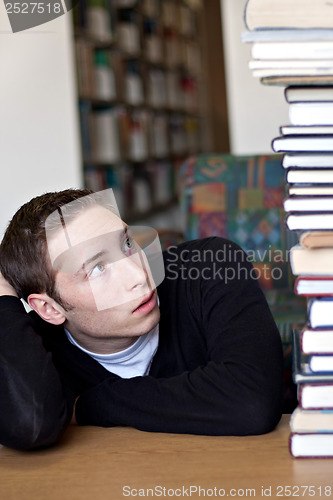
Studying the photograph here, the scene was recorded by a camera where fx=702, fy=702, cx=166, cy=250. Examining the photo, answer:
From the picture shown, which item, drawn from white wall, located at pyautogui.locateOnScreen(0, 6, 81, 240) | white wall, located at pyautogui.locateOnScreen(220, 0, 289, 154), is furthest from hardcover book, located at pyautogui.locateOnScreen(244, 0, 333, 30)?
white wall, located at pyautogui.locateOnScreen(220, 0, 289, 154)

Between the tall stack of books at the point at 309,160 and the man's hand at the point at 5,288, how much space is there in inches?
20.8

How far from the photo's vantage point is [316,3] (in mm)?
713

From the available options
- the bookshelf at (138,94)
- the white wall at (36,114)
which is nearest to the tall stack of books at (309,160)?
the white wall at (36,114)

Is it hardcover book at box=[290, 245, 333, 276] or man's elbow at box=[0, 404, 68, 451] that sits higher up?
hardcover book at box=[290, 245, 333, 276]

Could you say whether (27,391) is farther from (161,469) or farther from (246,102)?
(246,102)

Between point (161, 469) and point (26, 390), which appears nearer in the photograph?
point (161, 469)

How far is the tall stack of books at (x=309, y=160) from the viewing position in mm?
724

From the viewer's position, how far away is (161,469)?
2.59 feet

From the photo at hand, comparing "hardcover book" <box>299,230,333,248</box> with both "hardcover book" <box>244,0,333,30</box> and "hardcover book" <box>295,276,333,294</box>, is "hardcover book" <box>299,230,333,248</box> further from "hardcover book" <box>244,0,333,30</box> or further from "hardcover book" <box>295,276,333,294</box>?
"hardcover book" <box>244,0,333,30</box>

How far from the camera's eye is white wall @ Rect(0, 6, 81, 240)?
9.72 ft

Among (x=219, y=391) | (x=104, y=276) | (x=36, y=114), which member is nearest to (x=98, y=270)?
(x=104, y=276)

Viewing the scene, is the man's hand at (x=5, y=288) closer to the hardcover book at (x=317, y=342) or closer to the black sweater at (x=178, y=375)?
the black sweater at (x=178, y=375)

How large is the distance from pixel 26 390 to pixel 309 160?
1.65 ft

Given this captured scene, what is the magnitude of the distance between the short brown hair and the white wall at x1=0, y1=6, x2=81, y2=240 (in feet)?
5.68
